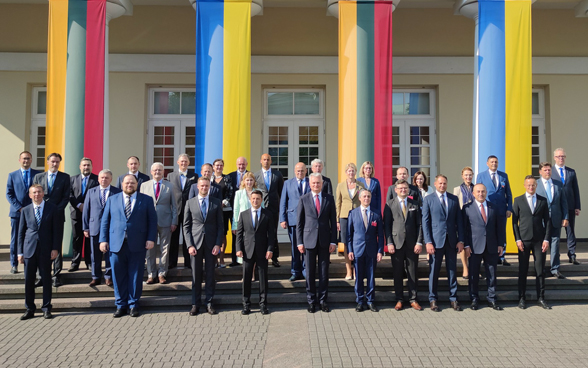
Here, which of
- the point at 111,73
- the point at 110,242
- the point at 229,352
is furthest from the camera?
the point at 111,73

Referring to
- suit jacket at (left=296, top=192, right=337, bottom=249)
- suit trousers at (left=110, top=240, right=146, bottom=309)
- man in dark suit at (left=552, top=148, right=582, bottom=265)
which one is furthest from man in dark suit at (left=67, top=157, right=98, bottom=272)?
man in dark suit at (left=552, top=148, right=582, bottom=265)

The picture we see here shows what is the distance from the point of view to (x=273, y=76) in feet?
34.1

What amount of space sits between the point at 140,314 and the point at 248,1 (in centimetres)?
562

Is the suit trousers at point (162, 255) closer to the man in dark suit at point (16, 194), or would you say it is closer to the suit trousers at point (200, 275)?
the suit trousers at point (200, 275)

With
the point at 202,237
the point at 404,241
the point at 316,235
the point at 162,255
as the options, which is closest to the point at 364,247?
the point at 404,241

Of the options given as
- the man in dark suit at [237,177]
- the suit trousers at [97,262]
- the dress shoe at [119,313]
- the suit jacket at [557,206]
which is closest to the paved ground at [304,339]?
the dress shoe at [119,313]

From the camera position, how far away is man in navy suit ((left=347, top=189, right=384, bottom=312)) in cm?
588

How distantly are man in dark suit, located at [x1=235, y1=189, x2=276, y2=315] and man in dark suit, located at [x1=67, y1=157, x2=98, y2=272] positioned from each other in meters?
2.60

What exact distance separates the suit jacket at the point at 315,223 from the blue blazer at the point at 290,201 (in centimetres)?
56

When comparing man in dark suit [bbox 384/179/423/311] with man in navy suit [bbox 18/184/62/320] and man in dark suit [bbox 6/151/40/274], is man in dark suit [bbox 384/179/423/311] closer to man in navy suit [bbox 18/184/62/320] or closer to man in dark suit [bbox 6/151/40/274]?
man in navy suit [bbox 18/184/62/320]

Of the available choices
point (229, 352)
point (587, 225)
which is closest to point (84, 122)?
point (229, 352)

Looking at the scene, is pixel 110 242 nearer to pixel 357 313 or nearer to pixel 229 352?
pixel 229 352

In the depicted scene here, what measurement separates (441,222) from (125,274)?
419cm

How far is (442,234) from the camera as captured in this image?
19.4ft
